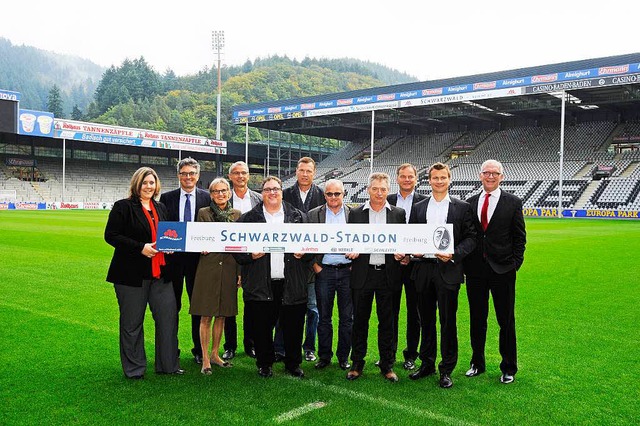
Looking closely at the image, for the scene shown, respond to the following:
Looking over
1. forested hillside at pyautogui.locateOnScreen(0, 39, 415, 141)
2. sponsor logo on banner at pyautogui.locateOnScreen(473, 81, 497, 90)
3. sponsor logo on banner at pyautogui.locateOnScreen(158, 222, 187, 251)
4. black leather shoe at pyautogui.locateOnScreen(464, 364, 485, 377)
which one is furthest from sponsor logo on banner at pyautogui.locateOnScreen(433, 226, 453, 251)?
forested hillside at pyautogui.locateOnScreen(0, 39, 415, 141)

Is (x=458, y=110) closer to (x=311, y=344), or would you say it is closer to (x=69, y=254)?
(x=69, y=254)

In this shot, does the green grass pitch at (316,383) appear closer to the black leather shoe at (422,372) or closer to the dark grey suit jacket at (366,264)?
the black leather shoe at (422,372)

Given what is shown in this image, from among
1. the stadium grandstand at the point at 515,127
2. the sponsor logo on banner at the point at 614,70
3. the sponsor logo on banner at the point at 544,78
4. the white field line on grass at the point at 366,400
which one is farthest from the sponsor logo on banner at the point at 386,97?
the white field line on grass at the point at 366,400

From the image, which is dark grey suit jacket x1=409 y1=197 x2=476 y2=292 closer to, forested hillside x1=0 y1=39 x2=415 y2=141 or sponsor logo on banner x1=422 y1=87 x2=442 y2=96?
sponsor logo on banner x1=422 y1=87 x2=442 y2=96

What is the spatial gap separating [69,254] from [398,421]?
453 inches

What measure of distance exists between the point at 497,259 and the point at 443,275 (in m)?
0.51

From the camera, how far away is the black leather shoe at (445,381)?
15.0 feet

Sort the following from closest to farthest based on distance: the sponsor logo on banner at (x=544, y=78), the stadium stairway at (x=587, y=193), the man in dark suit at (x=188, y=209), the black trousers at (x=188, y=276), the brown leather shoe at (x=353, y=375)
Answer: the brown leather shoe at (x=353, y=375), the black trousers at (x=188, y=276), the man in dark suit at (x=188, y=209), the sponsor logo on banner at (x=544, y=78), the stadium stairway at (x=587, y=193)

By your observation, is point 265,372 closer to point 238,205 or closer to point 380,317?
point 380,317

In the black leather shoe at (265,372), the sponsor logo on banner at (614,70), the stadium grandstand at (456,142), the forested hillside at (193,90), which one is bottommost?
the black leather shoe at (265,372)

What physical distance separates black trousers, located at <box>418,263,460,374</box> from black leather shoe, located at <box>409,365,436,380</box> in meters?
0.04

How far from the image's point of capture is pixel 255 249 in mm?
4621

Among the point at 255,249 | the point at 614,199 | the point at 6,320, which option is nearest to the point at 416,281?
the point at 255,249

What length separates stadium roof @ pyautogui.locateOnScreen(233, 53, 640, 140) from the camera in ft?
106
